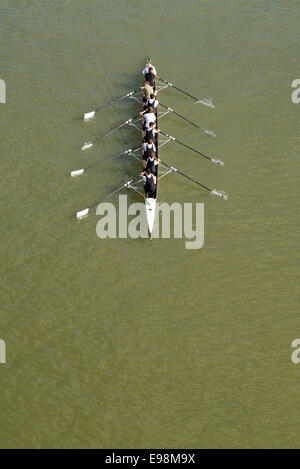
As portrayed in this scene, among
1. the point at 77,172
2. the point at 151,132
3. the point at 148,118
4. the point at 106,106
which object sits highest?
the point at 106,106

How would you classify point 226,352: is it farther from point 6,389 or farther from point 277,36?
point 277,36

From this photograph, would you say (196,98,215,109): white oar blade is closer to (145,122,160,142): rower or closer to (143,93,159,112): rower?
(143,93,159,112): rower

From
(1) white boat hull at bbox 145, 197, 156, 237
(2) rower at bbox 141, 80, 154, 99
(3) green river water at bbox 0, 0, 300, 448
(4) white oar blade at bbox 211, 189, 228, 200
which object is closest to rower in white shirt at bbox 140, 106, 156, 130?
(3) green river water at bbox 0, 0, 300, 448

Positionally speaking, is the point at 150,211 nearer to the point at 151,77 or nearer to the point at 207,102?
the point at 207,102

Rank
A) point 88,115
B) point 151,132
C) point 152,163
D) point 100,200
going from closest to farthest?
point 100,200
point 152,163
point 151,132
point 88,115

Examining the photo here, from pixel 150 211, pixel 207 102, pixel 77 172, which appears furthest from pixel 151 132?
pixel 207 102

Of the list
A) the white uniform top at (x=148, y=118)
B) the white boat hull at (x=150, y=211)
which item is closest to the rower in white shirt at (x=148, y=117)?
the white uniform top at (x=148, y=118)
